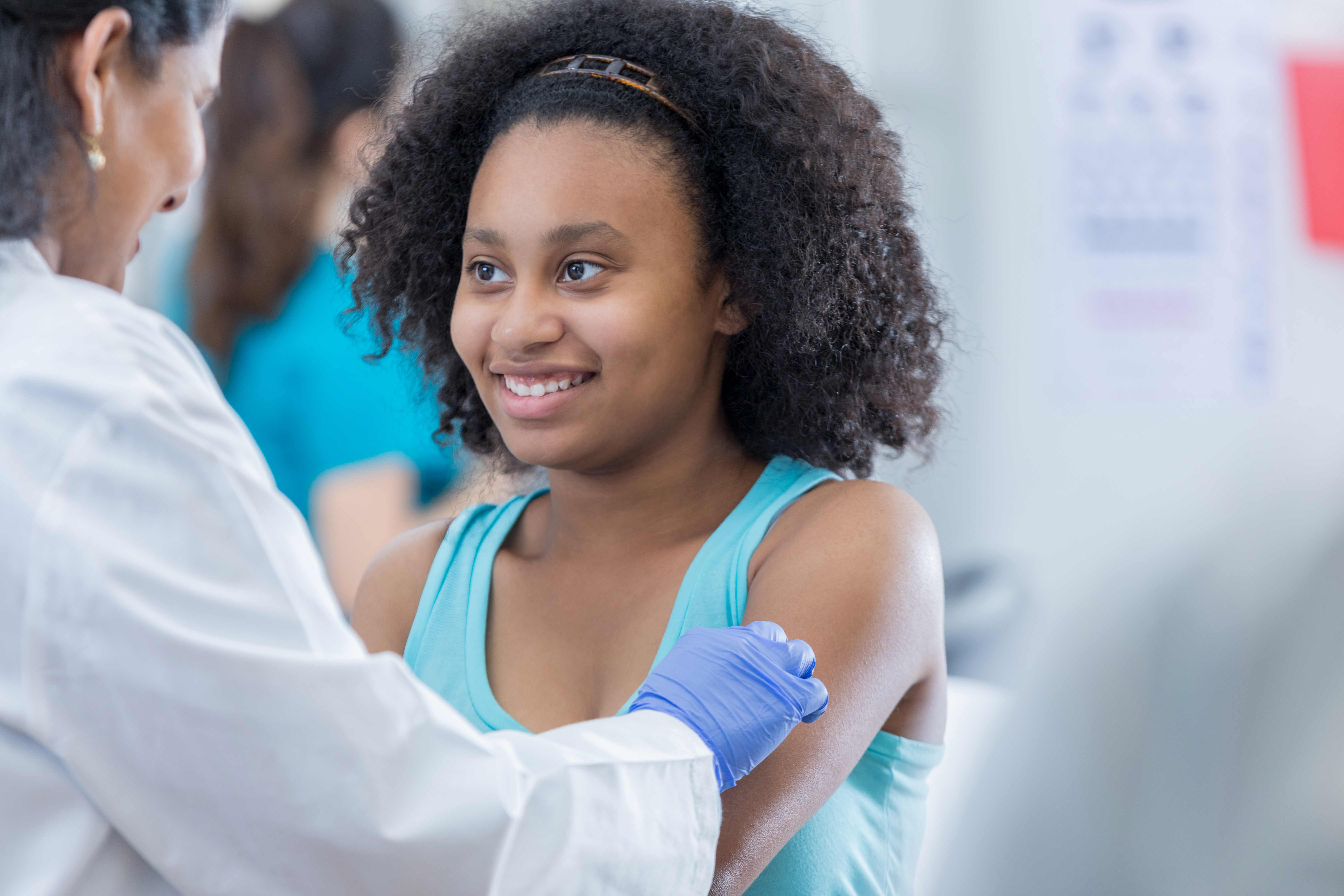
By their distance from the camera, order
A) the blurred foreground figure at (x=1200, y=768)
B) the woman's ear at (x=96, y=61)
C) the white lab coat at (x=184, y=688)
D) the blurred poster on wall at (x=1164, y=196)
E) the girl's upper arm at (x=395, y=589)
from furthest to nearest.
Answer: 1. the blurred poster on wall at (x=1164, y=196)
2. the blurred foreground figure at (x=1200, y=768)
3. the girl's upper arm at (x=395, y=589)
4. the woman's ear at (x=96, y=61)
5. the white lab coat at (x=184, y=688)

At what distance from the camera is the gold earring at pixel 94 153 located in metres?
0.83

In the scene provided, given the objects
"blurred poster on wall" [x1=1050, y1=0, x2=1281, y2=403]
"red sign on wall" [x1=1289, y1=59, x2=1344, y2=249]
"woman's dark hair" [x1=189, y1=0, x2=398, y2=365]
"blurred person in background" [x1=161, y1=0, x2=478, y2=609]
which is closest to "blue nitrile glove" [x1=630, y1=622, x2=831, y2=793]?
"blurred person in background" [x1=161, y1=0, x2=478, y2=609]

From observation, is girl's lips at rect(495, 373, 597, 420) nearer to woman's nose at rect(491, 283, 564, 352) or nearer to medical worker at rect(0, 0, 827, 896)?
woman's nose at rect(491, 283, 564, 352)

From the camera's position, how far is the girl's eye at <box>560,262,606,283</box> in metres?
1.11

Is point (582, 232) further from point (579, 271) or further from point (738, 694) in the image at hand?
point (738, 694)

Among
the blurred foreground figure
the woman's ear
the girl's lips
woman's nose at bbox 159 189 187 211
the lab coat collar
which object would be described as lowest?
the blurred foreground figure

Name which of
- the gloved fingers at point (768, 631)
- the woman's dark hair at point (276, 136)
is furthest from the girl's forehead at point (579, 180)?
the woman's dark hair at point (276, 136)

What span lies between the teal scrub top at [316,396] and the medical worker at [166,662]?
124 cm

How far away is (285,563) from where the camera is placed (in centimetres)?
78

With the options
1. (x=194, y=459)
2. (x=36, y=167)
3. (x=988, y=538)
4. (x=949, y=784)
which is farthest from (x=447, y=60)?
(x=988, y=538)

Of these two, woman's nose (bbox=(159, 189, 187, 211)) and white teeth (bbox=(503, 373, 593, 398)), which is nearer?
woman's nose (bbox=(159, 189, 187, 211))

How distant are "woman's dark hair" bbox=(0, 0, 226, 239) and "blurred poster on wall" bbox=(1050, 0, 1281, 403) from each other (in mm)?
2403

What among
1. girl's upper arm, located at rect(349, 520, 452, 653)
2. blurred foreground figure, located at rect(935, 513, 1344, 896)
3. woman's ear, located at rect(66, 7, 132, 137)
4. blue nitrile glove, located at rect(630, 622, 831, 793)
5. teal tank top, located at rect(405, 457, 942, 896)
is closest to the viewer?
woman's ear, located at rect(66, 7, 132, 137)

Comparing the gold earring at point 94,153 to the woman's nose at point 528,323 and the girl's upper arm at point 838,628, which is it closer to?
the woman's nose at point 528,323
